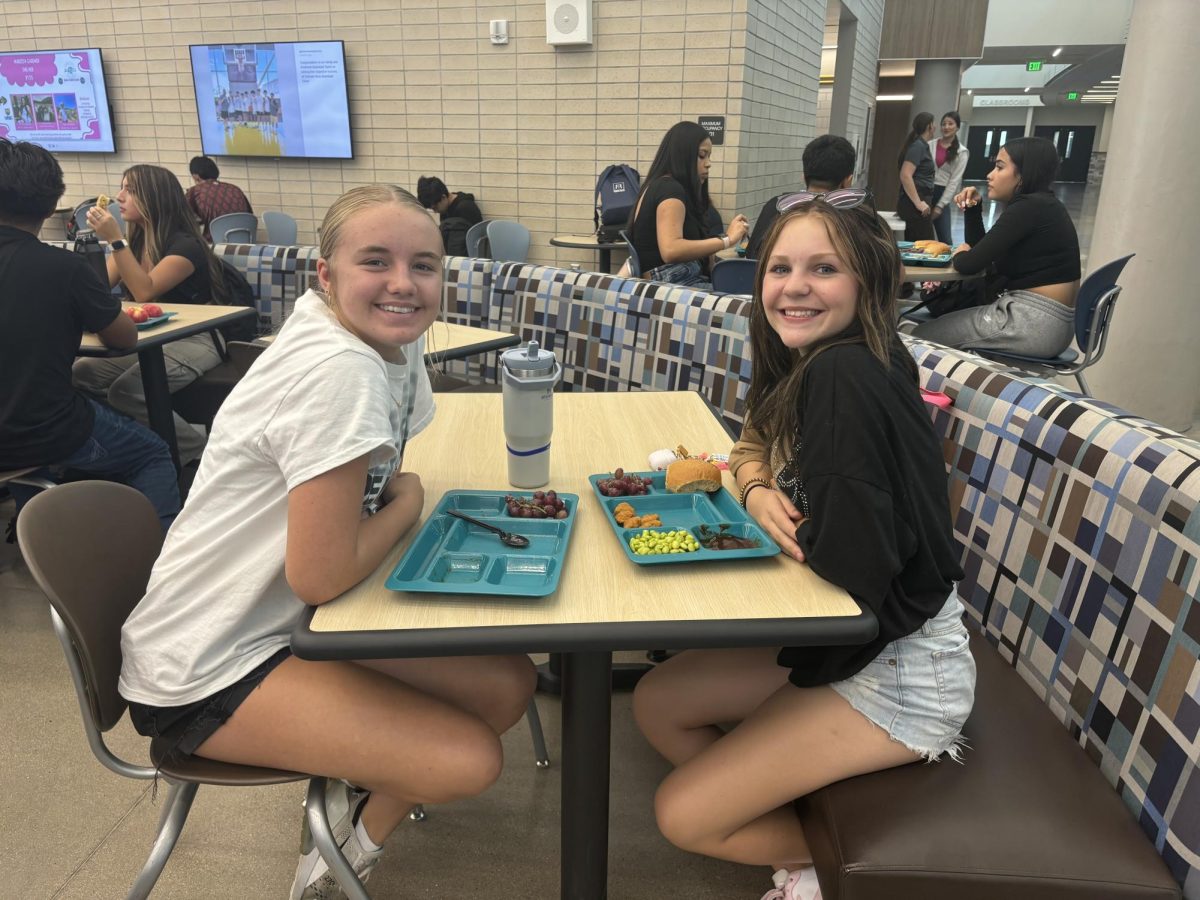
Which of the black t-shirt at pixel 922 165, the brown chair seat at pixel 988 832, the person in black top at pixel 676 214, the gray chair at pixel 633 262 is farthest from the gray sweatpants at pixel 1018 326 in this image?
the black t-shirt at pixel 922 165

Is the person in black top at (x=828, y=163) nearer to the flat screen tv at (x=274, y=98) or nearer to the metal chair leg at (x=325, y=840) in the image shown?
the metal chair leg at (x=325, y=840)

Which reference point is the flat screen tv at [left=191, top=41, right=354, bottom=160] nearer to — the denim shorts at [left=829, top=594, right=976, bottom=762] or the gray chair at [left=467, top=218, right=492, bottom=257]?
the gray chair at [left=467, top=218, right=492, bottom=257]

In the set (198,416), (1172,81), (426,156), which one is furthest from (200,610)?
(426,156)

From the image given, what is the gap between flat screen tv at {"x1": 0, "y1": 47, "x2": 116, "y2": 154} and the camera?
6.49 meters

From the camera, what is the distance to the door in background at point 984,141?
31.6 meters

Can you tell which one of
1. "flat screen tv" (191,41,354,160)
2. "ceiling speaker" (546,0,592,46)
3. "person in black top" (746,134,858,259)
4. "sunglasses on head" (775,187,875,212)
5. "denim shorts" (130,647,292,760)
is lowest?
"denim shorts" (130,647,292,760)

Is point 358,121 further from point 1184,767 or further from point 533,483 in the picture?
point 1184,767

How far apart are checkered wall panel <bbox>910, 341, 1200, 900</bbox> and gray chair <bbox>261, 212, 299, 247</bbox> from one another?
5450mm

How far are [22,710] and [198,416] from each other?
1.53 m

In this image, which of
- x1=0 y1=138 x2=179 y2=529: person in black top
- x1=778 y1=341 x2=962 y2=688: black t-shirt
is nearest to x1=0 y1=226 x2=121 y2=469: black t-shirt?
x1=0 y1=138 x2=179 y2=529: person in black top

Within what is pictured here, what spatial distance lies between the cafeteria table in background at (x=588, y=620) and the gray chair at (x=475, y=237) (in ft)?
12.6

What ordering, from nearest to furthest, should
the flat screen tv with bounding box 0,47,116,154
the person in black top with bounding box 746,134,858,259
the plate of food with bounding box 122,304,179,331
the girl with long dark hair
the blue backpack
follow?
the plate of food with bounding box 122,304,179,331 < the person in black top with bounding box 746,134,858,259 < the blue backpack < the flat screen tv with bounding box 0,47,116,154 < the girl with long dark hair

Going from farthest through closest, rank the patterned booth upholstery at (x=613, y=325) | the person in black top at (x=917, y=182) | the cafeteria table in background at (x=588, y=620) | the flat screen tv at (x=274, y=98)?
the person in black top at (x=917, y=182)
the flat screen tv at (x=274, y=98)
the patterned booth upholstery at (x=613, y=325)
the cafeteria table in background at (x=588, y=620)

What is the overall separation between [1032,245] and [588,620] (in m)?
3.09
